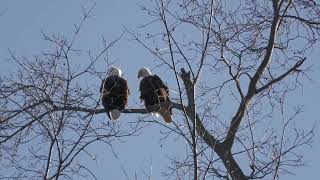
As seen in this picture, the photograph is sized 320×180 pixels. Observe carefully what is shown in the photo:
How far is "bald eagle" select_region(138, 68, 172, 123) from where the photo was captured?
24.4 feet

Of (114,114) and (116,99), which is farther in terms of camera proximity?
(116,99)

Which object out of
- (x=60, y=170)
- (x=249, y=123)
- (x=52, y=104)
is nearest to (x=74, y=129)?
Answer: (x=52, y=104)

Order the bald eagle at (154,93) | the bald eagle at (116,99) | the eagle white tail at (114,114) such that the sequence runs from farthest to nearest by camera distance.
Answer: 1. the eagle white tail at (114,114)
2. the bald eagle at (116,99)
3. the bald eagle at (154,93)

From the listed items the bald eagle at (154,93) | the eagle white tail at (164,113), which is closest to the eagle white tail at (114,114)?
the bald eagle at (154,93)

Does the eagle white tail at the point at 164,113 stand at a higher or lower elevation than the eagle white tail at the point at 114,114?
lower

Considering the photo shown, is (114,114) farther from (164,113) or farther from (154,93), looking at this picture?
(164,113)

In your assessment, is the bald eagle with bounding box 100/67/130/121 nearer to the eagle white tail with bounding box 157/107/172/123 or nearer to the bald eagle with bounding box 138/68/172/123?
the bald eagle with bounding box 138/68/172/123

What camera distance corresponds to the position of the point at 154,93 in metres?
8.28

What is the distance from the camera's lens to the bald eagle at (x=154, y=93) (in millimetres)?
7425

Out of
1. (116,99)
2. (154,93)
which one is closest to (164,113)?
(154,93)

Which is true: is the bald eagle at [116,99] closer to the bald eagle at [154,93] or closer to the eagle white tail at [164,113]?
the bald eagle at [154,93]

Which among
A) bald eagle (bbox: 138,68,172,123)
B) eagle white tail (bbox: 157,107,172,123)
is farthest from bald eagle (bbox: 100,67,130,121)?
eagle white tail (bbox: 157,107,172,123)

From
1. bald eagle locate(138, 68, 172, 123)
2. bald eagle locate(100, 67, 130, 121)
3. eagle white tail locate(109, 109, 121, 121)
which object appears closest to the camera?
bald eagle locate(138, 68, 172, 123)

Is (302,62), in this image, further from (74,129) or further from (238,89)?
(74,129)
